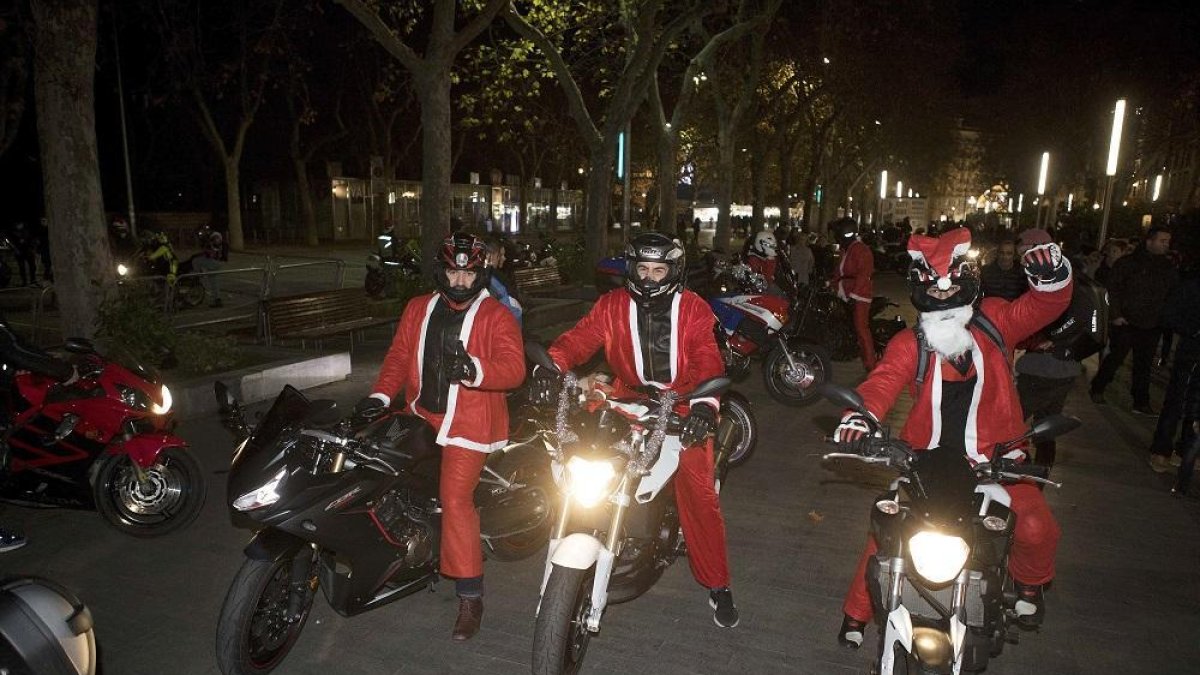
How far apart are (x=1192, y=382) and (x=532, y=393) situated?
5853 mm

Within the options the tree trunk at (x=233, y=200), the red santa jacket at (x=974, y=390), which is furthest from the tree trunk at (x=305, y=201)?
the red santa jacket at (x=974, y=390)

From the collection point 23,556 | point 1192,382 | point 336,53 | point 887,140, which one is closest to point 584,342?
point 23,556

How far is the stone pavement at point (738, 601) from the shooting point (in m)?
4.20

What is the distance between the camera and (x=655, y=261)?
13.5ft

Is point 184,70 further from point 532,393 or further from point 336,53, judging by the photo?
point 532,393

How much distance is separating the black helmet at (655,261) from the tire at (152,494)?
10.9 ft

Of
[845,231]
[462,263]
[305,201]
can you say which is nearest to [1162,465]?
[845,231]

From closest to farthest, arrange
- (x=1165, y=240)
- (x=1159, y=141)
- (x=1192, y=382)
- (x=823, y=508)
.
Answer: (x=823, y=508)
(x=1192, y=382)
(x=1165, y=240)
(x=1159, y=141)

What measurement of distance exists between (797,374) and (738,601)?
505 cm

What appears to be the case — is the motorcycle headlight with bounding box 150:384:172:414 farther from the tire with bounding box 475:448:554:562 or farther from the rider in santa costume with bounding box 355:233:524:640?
the tire with bounding box 475:448:554:562

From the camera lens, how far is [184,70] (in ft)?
88.8

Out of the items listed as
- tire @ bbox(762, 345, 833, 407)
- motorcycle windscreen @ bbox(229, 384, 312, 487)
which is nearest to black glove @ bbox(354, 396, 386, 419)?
motorcycle windscreen @ bbox(229, 384, 312, 487)

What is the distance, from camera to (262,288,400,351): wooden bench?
10.6 m

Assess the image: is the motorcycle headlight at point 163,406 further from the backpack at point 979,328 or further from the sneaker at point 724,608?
the backpack at point 979,328
